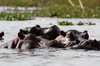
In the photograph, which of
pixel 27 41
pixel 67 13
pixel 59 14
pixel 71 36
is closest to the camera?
pixel 27 41

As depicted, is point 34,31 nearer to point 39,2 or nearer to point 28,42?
point 28,42

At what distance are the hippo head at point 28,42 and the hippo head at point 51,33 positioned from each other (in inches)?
27.1

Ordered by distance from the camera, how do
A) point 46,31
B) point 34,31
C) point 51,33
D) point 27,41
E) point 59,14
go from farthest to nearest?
point 59,14, point 34,31, point 46,31, point 51,33, point 27,41

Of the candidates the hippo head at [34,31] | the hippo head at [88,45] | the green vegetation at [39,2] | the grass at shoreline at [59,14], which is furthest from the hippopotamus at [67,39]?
the green vegetation at [39,2]

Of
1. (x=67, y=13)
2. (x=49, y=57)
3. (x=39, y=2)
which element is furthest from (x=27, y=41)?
(x=39, y=2)

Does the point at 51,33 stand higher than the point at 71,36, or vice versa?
the point at 51,33

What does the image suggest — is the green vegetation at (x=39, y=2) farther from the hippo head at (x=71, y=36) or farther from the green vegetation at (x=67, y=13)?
the hippo head at (x=71, y=36)

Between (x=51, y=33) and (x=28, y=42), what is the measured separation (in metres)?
1.09

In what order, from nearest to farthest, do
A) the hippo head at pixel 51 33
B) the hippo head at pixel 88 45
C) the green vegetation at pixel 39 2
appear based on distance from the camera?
1. the hippo head at pixel 88 45
2. the hippo head at pixel 51 33
3. the green vegetation at pixel 39 2

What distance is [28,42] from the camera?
14.5 meters

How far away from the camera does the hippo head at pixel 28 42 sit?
1454 cm

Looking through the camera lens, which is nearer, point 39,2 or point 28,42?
point 28,42

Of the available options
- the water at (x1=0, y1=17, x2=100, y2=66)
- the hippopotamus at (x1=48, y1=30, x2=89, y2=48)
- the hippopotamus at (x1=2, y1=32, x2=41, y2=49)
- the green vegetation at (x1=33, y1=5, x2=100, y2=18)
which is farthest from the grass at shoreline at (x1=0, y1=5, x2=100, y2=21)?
the water at (x1=0, y1=17, x2=100, y2=66)

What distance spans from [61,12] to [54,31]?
78.1 ft
